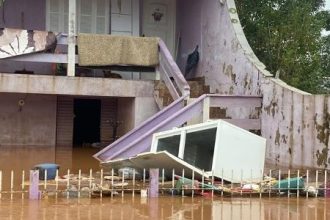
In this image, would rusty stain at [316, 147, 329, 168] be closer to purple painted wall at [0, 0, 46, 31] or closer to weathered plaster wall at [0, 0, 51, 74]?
weathered plaster wall at [0, 0, 51, 74]

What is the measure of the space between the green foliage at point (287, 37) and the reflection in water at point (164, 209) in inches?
331

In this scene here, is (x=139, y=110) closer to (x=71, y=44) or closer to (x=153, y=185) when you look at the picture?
(x=71, y=44)

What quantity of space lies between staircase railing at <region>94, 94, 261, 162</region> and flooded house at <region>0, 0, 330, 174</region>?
0.08 feet

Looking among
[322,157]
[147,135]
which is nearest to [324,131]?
[322,157]

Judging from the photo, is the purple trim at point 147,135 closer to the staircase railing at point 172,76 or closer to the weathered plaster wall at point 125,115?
the staircase railing at point 172,76

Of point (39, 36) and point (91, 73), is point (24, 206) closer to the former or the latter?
point (39, 36)

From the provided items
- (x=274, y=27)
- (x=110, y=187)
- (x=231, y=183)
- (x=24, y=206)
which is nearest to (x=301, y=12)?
(x=274, y=27)

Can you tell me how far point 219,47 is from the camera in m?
15.4

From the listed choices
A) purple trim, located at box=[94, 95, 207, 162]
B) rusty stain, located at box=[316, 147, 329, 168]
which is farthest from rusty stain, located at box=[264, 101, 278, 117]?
rusty stain, located at box=[316, 147, 329, 168]

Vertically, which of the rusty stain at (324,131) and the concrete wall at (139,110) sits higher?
the concrete wall at (139,110)

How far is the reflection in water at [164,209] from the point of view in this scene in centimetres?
695

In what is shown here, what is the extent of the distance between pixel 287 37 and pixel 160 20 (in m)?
4.28

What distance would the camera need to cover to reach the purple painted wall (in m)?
17.3

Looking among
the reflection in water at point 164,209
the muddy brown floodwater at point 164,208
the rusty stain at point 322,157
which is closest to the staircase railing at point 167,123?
the rusty stain at point 322,157
